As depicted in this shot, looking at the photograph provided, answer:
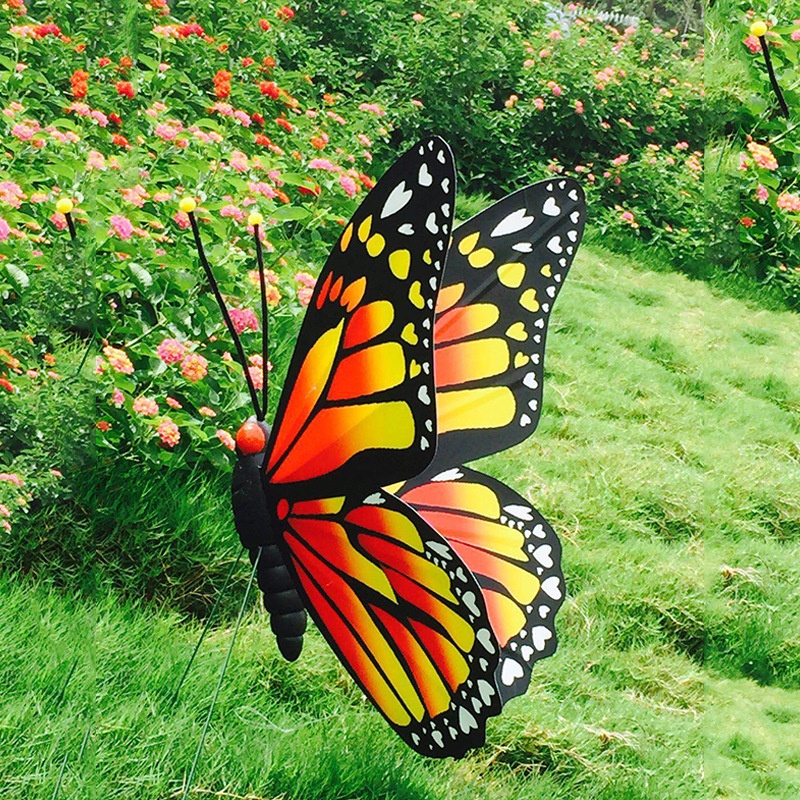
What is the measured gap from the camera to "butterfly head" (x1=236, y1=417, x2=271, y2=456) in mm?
1470

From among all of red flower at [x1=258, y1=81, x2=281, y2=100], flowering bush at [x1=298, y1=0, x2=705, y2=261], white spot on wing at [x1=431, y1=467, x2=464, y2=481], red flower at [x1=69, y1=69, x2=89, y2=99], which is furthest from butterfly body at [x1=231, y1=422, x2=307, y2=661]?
flowering bush at [x1=298, y1=0, x2=705, y2=261]

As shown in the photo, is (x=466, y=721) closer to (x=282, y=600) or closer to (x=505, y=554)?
(x=282, y=600)

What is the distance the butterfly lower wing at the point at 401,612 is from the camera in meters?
1.46

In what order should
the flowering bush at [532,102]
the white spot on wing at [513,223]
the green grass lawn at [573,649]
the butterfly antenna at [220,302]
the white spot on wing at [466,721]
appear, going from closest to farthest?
1. the butterfly antenna at [220,302]
2. the white spot on wing at [466,721]
3. the white spot on wing at [513,223]
4. the green grass lawn at [573,649]
5. the flowering bush at [532,102]

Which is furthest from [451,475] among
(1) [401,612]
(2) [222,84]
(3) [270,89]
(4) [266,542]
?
(3) [270,89]

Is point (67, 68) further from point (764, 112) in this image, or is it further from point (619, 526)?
point (764, 112)

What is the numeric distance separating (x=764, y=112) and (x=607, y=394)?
2.77m

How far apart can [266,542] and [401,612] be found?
24 centimetres

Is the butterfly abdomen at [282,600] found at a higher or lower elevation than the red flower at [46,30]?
lower

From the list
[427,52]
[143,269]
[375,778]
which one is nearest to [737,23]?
[427,52]

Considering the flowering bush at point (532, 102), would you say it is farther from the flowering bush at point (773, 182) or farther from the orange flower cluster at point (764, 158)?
the orange flower cluster at point (764, 158)

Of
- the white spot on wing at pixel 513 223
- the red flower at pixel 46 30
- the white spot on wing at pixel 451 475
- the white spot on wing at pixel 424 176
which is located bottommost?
the white spot on wing at pixel 451 475

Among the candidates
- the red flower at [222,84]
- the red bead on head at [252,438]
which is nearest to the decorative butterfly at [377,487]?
the red bead on head at [252,438]

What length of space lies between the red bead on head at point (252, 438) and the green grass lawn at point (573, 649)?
69 centimetres
